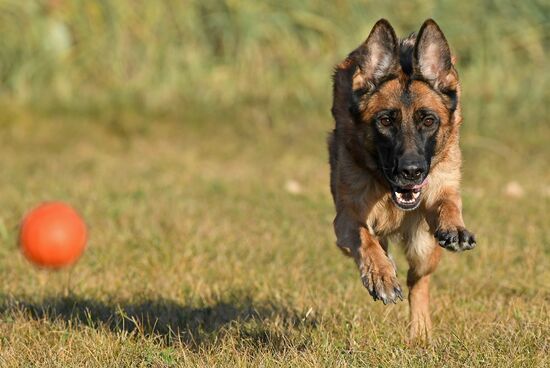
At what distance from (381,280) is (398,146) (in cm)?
77

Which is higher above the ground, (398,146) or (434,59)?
(434,59)

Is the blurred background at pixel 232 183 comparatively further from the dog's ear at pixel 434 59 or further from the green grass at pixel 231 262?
the dog's ear at pixel 434 59

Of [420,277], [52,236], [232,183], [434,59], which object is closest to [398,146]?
[434,59]

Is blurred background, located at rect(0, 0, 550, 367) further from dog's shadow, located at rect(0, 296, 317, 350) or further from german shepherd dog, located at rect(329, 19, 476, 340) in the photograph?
german shepherd dog, located at rect(329, 19, 476, 340)

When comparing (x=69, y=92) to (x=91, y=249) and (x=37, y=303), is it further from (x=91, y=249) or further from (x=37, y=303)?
(x=37, y=303)

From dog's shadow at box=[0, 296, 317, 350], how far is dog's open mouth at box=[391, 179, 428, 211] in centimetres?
89

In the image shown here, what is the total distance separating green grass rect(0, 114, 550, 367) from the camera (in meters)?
5.38

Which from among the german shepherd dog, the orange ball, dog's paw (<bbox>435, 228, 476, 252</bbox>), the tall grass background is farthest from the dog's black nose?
the tall grass background

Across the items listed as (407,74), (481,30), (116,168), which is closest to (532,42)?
(481,30)

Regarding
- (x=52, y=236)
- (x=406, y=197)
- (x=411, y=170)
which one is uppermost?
(x=411, y=170)

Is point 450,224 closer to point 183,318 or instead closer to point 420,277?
point 420,277

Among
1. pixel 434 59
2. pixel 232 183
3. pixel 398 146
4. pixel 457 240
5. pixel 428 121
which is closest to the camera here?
pixel 457 240

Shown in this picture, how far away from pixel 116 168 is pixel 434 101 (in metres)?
6.80

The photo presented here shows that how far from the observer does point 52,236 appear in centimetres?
759
